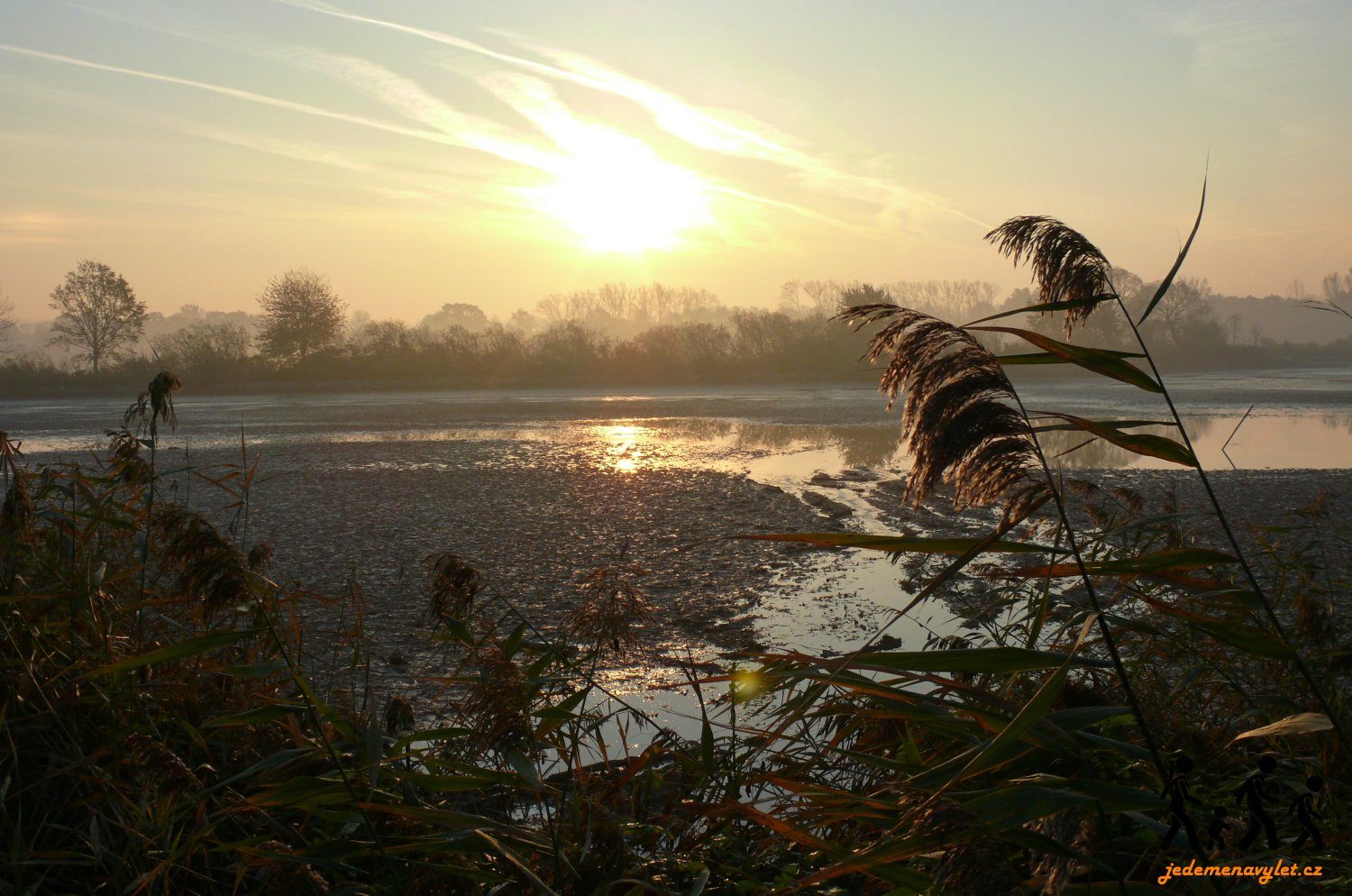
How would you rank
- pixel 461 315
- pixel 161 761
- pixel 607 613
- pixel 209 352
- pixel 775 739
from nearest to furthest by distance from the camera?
pixel 161 761 → pixel 775 739 → pixel 607 613 → pixel 209 352 → pixel 461 315

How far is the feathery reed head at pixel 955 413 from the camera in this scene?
1644 mm

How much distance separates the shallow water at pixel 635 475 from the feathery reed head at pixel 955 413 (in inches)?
45.9

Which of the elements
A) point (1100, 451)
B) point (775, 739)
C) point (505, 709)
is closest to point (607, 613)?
point (505, 709)

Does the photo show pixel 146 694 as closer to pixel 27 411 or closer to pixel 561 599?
pixel 561 599

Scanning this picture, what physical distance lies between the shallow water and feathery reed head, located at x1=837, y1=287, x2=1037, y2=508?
1.17 meters

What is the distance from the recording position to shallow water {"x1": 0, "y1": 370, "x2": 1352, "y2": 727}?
6.47m

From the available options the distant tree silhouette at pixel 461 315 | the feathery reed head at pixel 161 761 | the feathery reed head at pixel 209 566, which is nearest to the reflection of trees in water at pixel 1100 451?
the feathery reed head at pixel 209 566

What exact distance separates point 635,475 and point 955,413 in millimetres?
11566

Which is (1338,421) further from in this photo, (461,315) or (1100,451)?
(461,315)

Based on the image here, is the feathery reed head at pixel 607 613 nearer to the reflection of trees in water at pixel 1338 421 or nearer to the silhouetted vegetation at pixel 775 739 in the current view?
the silhouetted vegetation at pixel 775 739

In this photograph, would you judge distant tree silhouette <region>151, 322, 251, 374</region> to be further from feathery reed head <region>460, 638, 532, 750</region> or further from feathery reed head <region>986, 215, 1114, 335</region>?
feathery reed head <region>986, 215, 1114, 335</region>

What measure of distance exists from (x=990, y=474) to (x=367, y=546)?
7.64 metres

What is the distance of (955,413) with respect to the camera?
1.66 m

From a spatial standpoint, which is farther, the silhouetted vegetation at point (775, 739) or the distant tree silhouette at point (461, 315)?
the distant tree silhouette at point (461, 315)
